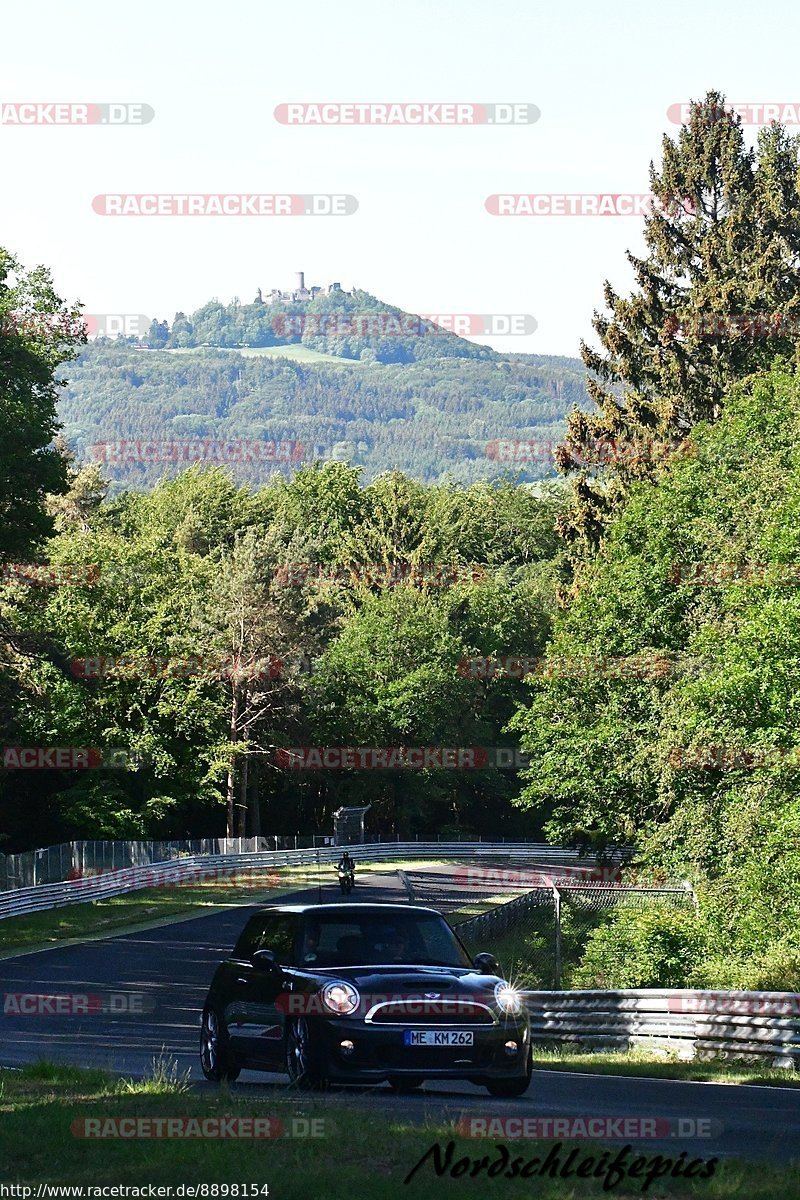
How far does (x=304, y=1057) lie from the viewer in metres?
13.3

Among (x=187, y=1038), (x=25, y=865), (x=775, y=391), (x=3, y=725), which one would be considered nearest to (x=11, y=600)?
(x=3, y=725)

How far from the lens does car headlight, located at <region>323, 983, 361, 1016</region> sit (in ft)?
43.1

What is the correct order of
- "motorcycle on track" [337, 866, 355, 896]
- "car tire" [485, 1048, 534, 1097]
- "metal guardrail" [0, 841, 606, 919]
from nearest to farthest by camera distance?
"car tire" [485, 1048, 534, 1097], "metal guardrail" [0, 841, 606, 919], "motorcycle on track" [337, 866, 355, 896]

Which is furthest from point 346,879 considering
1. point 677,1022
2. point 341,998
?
point 341,998

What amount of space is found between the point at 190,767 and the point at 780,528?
4457 centimetres

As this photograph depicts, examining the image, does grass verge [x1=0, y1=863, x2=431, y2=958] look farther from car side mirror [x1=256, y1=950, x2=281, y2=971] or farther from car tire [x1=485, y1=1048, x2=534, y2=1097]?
car tire [x1=485, y1=1048, x2=534, y2=1097]

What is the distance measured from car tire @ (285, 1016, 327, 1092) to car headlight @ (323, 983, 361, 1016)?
0.27 meters

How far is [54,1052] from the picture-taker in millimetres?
19219

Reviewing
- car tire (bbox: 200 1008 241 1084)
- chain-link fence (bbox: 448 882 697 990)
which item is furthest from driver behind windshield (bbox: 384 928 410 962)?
chain-link fence (bbox: 448 882 697 990)

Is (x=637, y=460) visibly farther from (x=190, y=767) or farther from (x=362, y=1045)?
(x=362, y=1045)

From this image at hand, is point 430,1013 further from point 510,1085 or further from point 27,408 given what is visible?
point 27,408

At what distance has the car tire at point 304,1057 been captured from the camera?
1319 cm

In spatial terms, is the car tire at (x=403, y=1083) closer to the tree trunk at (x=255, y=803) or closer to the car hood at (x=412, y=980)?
the car hood at (x=412, y=980)

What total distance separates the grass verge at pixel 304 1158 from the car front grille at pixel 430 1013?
4.74ft
